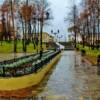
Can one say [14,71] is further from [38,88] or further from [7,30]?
[7,30]

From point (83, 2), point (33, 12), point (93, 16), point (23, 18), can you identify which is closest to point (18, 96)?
point (93, 16)

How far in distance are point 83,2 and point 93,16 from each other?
441 cm

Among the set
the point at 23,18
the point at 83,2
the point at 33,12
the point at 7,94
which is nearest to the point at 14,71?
the point at 7,94

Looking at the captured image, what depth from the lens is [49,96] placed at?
611 inches

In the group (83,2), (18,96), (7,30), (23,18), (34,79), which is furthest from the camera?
(7,30)

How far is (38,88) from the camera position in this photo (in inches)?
704

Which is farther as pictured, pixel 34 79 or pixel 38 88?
pixel 34 79

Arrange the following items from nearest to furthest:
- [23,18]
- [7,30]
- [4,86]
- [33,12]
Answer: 1. [4,86]
2. [33,12]
3. [23,18]
4. [7,30]

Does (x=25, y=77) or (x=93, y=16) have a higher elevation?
(x=93, y=16)

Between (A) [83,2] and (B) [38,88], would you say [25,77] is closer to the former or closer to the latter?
(B) [38,88]

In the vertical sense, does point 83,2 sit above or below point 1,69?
above

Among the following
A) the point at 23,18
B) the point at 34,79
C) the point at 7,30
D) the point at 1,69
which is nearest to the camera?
the point at 1,69

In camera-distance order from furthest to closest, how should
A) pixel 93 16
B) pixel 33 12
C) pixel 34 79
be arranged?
pixel 33 12 < pixel 93 16 < pixel 34 79

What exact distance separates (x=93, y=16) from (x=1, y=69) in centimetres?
3420
